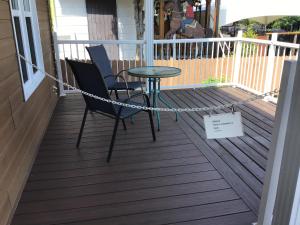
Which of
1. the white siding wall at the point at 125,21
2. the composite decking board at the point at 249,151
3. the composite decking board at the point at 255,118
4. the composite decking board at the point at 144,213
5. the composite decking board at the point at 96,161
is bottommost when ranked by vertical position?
the composite decking board at the point at 144,213

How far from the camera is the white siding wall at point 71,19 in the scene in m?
6.70

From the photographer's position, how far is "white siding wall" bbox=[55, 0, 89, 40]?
22.0 ft

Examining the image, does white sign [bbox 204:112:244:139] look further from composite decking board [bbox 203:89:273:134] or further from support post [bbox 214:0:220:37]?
support post [bbox 214:0:220:37]

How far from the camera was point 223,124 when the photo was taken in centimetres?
170

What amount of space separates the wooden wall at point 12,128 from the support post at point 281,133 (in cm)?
163

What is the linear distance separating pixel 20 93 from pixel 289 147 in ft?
6.95

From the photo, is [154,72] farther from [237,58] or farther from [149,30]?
[237,58]

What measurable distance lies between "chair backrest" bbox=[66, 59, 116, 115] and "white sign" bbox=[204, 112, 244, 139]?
1.14 meters

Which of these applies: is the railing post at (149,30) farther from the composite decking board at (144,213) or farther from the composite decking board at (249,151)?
the composite decking board at (144,213)

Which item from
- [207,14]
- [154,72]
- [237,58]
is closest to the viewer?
[154,72]

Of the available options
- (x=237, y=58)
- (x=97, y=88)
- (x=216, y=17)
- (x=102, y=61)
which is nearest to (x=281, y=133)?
(x=97, y=88)

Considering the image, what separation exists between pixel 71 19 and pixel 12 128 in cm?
541

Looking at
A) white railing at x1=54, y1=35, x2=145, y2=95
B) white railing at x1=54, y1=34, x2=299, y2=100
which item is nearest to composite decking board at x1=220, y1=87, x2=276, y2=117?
white railing at x1=54, y1=34, x2=299, y2=100

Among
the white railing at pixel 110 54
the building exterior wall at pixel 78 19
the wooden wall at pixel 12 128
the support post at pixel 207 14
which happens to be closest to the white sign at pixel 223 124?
the wooden wall at pixel 12 128
